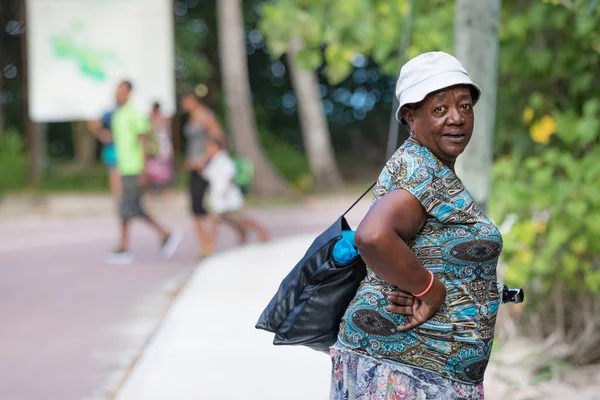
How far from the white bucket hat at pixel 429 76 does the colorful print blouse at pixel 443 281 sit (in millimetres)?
150

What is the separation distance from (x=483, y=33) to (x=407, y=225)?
8.18ft

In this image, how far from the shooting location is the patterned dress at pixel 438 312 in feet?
9.39

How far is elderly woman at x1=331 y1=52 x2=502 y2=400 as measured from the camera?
2801mm

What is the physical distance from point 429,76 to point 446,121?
5.4 inches

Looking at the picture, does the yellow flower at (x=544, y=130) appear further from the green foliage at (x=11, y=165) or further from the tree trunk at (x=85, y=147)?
the tree trunk at (x=85, y=147)

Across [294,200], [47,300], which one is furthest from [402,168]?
[294,200]

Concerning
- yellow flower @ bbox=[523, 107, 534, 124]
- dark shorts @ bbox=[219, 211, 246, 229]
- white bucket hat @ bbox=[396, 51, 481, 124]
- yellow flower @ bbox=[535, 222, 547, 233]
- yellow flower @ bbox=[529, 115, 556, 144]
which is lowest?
dark shorts @ bbox=[219, 211, 246, 229]

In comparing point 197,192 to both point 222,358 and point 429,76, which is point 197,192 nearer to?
point 222,358

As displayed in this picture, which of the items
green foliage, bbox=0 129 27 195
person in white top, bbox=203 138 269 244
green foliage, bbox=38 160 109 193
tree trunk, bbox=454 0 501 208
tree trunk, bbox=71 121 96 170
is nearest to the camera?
tree trunk, bbox=454 0 501 208

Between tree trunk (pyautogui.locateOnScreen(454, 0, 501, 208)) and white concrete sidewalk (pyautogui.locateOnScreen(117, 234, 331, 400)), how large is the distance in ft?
4.50

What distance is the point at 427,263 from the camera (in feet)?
9.44

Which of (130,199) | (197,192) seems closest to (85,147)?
(130,199)

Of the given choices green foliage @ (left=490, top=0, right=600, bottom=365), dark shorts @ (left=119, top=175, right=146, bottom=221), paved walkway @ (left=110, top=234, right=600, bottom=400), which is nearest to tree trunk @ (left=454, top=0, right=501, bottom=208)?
green foliage @ (left=490, top=0, right=600, bottom=365)

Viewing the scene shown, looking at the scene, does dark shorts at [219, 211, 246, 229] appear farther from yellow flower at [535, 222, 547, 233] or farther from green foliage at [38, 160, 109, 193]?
green foliage at [38, 160, 109, 193]
